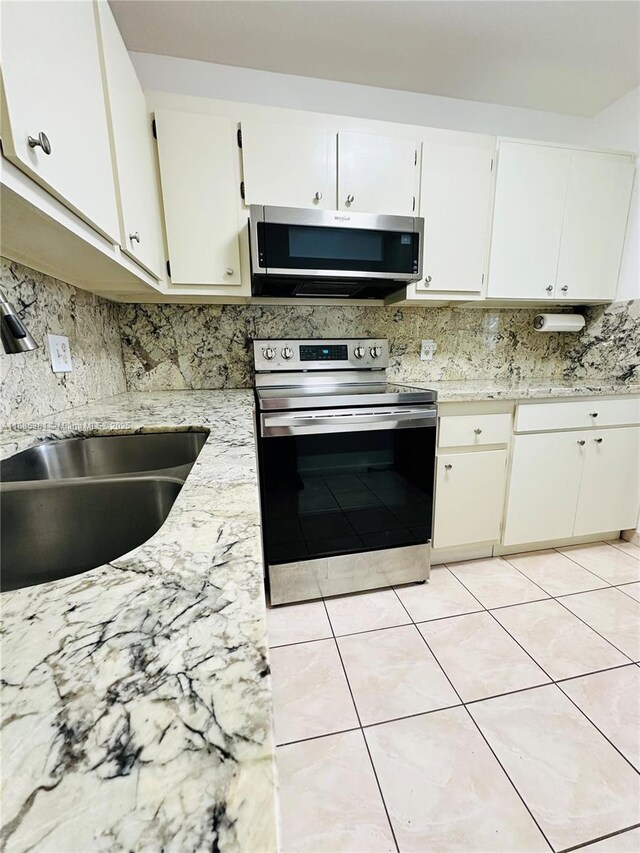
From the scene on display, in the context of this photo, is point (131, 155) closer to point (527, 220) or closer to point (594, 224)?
point (527, 220)

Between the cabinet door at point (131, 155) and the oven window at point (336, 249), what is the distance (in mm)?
425

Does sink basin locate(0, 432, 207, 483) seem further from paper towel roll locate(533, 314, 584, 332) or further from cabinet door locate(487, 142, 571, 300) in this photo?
paper towel roll locate(533, 314, 584, 332)

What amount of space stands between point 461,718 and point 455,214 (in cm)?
205

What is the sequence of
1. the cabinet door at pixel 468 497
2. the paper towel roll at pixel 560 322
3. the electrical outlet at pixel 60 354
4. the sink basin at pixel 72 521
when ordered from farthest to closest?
1. the paper towel roll at pixel 560 322
2. the cabinet door at pixel 468 497
3. the electrical outlet at pixel 60 354
4. the sink basin at pixel 72 521

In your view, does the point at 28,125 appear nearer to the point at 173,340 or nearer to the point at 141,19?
the point at 173,340

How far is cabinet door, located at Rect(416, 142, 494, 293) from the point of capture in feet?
5.38

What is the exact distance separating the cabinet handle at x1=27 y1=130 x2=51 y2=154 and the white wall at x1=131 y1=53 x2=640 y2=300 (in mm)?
1481

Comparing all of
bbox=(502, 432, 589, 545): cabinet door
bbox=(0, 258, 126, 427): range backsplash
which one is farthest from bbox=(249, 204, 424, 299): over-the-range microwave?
bbox=(502, 432, 589, 545): cabinet door

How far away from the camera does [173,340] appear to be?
6.05 ft

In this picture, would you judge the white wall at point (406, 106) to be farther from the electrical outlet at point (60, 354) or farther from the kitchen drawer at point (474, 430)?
the electrical outlet at point (60, 354)

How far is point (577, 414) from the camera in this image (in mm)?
1756

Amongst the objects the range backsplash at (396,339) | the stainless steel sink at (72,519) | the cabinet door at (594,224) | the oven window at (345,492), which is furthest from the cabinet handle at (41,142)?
the cabinet door at (594,224)

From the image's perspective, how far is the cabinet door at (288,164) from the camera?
4.84 ft

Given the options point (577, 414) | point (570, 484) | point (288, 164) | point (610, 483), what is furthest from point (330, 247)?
point (610, 483)
